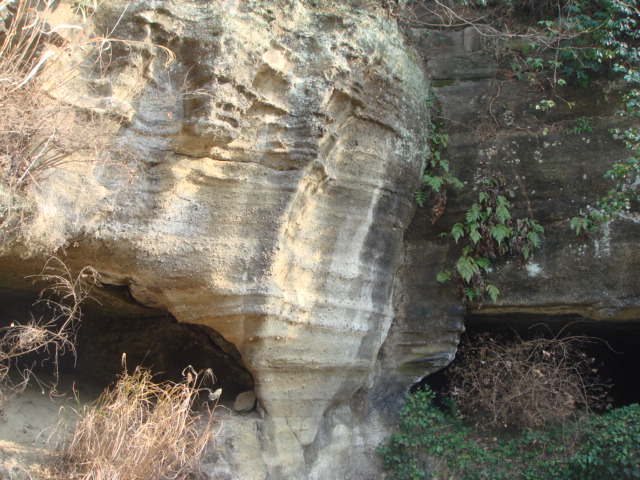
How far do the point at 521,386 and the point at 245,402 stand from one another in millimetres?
2383

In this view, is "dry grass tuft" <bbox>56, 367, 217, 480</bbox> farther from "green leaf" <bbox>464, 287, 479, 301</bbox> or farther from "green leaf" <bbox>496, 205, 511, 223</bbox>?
"green leaf" <bbox>496, 205, 511, 223</bbox>

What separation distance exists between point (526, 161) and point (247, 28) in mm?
2809

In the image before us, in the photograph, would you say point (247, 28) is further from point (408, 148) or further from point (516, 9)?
point (516, 9)

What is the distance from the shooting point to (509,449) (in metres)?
5.96

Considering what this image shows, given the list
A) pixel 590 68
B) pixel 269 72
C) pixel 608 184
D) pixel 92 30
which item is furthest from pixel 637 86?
pixel 92 30

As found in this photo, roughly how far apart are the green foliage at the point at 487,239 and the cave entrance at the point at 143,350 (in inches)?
82.8

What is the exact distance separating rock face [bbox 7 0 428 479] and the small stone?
0.16m

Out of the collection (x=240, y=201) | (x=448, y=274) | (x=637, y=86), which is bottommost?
(x=448, y=274)

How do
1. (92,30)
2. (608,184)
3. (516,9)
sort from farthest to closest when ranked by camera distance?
(516,9)
(608,184)
(92,30)

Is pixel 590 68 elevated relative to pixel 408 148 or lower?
elevated

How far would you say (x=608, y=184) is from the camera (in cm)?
602

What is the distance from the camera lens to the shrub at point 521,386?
601 centimetres

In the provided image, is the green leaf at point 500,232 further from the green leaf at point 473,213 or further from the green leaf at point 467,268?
the green leaf at point 467,268

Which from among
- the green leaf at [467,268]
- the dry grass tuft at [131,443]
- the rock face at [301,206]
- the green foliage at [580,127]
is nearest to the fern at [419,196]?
the rock face at [301,206]
